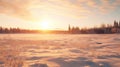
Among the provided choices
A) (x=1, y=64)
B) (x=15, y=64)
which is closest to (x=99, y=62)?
(x=15, y=64)

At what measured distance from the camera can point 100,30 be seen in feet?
129

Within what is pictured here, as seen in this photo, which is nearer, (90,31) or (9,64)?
(9,64)

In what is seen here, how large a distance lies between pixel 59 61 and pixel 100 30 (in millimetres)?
34427

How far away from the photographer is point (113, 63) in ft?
18.5

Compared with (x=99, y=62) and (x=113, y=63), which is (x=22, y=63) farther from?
(x=113, y=63)

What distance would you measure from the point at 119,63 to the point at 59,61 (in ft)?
5.97

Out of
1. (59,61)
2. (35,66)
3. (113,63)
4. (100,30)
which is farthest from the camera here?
(100,30)

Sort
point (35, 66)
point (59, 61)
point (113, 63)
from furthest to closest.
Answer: point (59, 61)
point (113, 63)
point (35, 66)

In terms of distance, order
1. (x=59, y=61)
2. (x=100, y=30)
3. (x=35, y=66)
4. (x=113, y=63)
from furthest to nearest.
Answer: (x=100, y=30), (x=59, y=61), (x=113, y=63), (x=35, y=66)

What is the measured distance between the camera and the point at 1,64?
5.58 m

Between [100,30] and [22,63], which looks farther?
[100,30]

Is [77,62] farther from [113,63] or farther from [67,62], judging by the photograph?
[113,63]

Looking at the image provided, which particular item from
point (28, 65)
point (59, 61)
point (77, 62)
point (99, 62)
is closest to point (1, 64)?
point (28, 65)

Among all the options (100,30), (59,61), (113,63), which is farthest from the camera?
(100,30)
